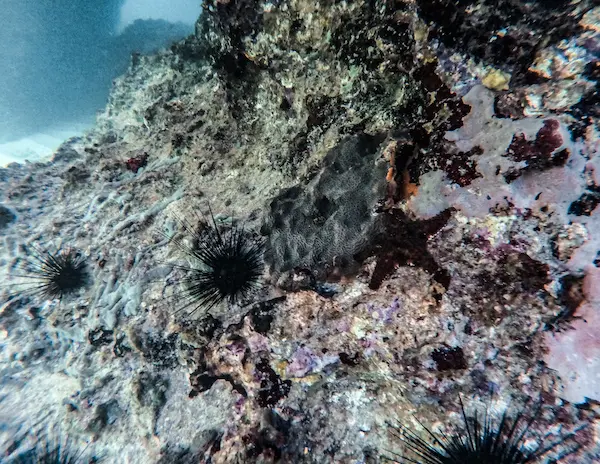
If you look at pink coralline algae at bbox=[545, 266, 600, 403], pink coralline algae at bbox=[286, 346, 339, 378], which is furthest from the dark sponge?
pink coralline algae at bbox=[545, 266, 600, 403]

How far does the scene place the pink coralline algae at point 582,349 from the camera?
1.84 m

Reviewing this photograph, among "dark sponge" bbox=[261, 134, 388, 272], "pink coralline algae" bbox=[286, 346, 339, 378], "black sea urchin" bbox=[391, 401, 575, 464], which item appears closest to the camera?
"black sea urchin" bbox=[391, 401, 575, 464]

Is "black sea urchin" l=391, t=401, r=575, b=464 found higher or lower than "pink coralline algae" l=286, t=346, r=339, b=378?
lower

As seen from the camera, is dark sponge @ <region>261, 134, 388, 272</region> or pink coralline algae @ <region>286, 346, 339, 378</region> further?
pink coralline algae @ <region>286, 346, 339, 378</region>

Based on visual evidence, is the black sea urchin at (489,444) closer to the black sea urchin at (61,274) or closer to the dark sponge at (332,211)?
the dark sponge at (332,211)

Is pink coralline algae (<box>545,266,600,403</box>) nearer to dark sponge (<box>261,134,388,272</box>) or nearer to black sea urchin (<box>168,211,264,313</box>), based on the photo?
dark sponge (<box>261,134,388,272</box>)

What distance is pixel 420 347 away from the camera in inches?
92.7

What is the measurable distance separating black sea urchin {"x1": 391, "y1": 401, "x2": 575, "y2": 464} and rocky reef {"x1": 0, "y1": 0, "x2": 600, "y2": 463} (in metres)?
0.09

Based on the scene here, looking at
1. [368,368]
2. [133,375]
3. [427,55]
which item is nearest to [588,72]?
[427,55]

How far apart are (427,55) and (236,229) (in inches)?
92.5

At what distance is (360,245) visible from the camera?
245 cm

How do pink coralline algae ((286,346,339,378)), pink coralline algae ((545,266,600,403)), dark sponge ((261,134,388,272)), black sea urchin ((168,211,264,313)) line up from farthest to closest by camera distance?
1. black sea urchin ((168,211,264,313))
2. pink coralline algae ((286,346,339,378))
3. dark sponge ((261,134,388,272))
4. pink coralline algae ((545,266,600,403))

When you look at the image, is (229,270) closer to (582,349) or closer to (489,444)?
(489,444)

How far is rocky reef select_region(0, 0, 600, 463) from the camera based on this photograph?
6.35 feet
